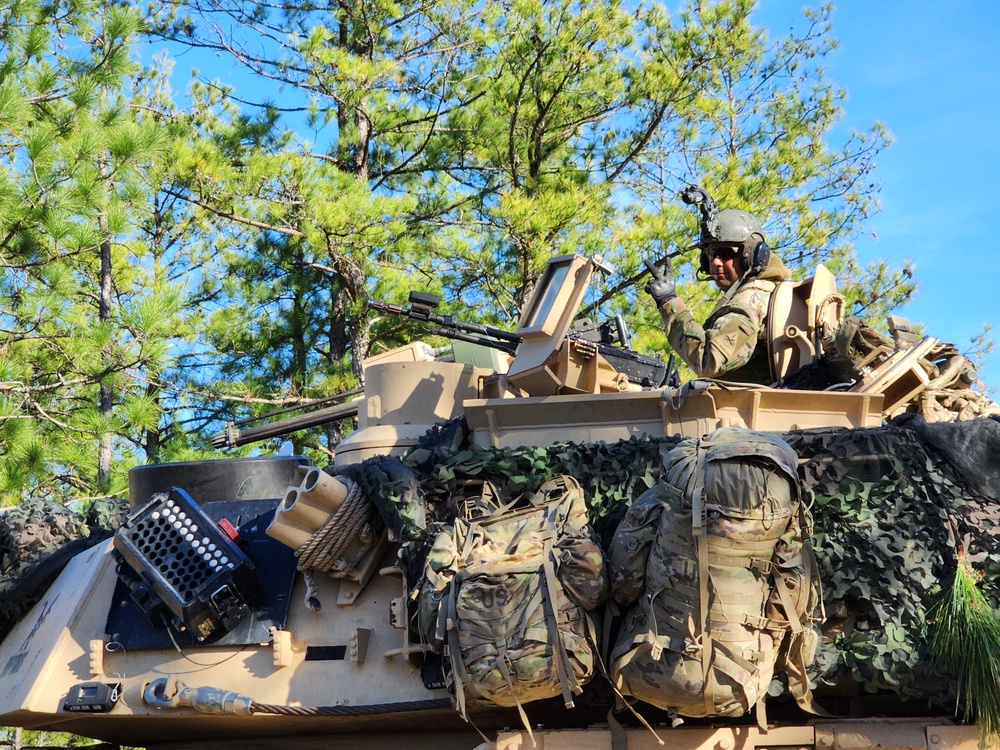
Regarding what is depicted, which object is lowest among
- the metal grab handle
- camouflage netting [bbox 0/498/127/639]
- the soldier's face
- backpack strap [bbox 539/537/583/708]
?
the metal grab handle

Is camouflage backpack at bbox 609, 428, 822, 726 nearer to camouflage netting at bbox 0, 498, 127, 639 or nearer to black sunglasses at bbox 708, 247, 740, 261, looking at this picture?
black sunglasses at bbox 708, 247, 740, 261

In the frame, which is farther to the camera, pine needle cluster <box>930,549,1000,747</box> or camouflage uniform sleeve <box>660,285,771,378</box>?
camouflage uniform sleeve <box>660,285,771,378</box>

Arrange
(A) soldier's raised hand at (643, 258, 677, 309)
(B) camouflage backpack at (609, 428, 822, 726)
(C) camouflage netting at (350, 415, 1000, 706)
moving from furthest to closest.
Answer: (A) soldier's raised hand at (643, 258, 677, 309) < (C) camouflage netting at (350, 415, 1000, 706) < (B) camouflage backpack at (609, 428, 822, 726)

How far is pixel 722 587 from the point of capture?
5.29 meters

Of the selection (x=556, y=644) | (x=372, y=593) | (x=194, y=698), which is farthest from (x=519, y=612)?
Result: (x=194, y=698)

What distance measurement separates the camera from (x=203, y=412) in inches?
672

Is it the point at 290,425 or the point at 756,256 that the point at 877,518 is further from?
the point at 290,425

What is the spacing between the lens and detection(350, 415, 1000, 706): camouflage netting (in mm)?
5621

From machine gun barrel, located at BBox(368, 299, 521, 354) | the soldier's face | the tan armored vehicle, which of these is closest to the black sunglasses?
the soldier's face

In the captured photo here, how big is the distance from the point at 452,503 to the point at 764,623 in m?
1.67

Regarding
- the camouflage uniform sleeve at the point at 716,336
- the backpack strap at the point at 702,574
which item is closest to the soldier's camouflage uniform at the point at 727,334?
the camouflage uniform sleeve at the point at 716,336

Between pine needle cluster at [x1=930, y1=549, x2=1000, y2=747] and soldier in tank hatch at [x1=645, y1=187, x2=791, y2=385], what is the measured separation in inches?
75.4

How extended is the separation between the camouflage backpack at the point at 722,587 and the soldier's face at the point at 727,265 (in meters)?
2.34

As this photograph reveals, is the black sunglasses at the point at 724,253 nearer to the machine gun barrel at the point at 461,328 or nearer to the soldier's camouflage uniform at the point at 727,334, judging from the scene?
the soldier's camouflage uniform at the point at 727,334
